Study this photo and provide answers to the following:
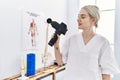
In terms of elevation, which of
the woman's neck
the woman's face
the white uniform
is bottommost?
the white uniform


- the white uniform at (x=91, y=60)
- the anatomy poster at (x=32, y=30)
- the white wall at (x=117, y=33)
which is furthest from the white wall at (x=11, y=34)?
the white wall at (x=117, y=33)

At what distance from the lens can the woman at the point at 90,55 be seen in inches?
46.2

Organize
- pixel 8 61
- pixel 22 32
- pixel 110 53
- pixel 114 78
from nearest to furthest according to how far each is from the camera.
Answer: pixel 110 53 < pixel 8 61 < pixel 22 32 < pixel 114 78

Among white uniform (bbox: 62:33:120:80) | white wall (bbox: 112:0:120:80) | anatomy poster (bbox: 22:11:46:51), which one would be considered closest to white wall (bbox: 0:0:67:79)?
anatomy poster (bbox: 22:11:46:51)

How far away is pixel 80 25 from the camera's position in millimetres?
1197

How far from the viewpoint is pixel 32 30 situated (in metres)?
1.75

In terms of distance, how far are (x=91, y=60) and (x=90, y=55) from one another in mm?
36

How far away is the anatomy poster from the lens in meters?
1.65

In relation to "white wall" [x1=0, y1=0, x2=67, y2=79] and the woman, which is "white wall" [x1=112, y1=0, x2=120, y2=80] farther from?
"white wall" [x1=0, y1=0, x2=67, y2=79]

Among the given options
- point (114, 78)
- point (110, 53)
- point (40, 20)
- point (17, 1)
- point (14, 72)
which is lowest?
point (114, 78)

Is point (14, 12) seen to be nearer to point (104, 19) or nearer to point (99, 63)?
point (99, 63)

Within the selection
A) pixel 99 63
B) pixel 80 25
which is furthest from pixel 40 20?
pixel 99 63

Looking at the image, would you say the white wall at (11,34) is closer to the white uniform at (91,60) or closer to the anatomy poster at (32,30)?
the anatomy poster at (32,30)

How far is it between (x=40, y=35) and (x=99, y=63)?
2.88ft
